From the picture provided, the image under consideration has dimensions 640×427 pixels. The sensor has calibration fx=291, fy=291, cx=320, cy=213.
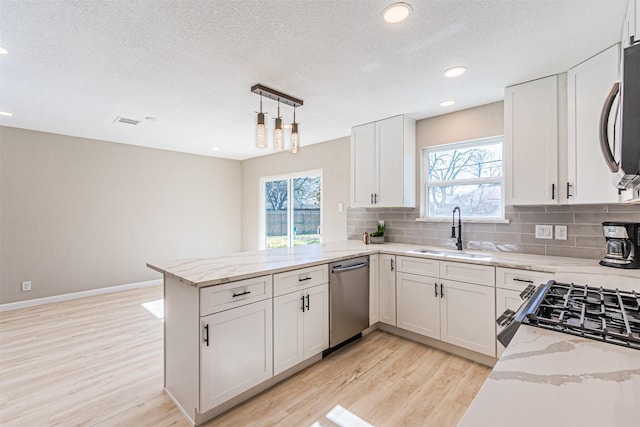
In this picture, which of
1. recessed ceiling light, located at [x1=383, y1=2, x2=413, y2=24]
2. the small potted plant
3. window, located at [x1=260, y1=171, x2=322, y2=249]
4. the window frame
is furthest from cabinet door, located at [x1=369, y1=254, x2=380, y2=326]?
recessed ceiling light, located at [x1=383, y1=2, x2=413, y2=24]

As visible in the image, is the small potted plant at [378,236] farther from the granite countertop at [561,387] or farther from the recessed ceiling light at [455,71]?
the granite countertop at [561,387]

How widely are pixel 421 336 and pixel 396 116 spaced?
2.41m

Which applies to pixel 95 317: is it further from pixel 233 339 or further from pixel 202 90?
pixel 202 90

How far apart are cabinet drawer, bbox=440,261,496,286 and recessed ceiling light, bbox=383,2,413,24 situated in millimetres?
1951

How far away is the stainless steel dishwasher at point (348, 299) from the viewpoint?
8.54ft

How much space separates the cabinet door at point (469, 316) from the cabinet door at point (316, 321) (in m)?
1.08

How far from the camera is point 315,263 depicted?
2.42 meters

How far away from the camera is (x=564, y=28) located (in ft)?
5.84

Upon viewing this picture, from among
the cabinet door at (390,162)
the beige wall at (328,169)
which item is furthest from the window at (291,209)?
the cabinet door at (390,162)

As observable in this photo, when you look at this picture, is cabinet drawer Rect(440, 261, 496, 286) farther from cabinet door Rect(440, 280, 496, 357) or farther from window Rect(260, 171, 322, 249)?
window Rect(260, 171, 322, 249)

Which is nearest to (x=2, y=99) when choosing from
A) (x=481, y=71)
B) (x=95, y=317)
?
(x=95, y=317)

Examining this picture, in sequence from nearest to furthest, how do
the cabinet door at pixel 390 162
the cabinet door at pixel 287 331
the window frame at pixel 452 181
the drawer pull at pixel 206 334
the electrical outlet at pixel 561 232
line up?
the drawer pull at pixel 206 334
the cabinet door at pixel 287 331
the electrical outlet at pixel 561 232
the window frame at pixel 452 181
the cabinet door at pixel 390 162

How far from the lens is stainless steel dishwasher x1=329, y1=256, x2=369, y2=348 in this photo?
8.54ft

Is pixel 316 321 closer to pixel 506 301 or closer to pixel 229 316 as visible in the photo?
pixel 229 316
